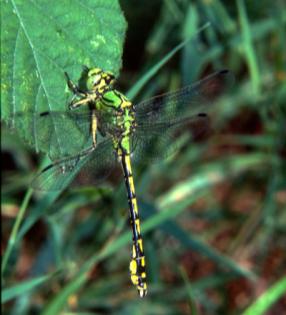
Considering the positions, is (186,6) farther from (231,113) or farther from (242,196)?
(242,196)

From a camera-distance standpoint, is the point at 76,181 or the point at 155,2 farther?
the point at 155,2

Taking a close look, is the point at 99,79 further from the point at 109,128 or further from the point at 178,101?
the point at 178,101

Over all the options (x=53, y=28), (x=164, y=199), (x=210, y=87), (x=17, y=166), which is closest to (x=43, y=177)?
(x=53, y=28)

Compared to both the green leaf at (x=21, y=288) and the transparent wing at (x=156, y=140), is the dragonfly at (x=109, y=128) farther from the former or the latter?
the green leaf at (x=21, y=288)

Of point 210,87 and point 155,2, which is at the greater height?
point 155,2

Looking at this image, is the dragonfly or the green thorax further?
the green thorax

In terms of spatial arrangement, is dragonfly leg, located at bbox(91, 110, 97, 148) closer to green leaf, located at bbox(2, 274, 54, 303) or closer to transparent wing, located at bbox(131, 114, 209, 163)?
transparent wing, located at bbox(131, 114, 209, 163)

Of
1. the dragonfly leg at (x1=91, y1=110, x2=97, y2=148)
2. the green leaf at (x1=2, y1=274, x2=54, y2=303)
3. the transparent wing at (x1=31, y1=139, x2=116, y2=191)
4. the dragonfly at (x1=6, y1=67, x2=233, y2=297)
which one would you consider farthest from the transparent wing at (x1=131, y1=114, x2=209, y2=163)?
the green leaf at (x1=2, y1=274, x2=54, y2=303)
